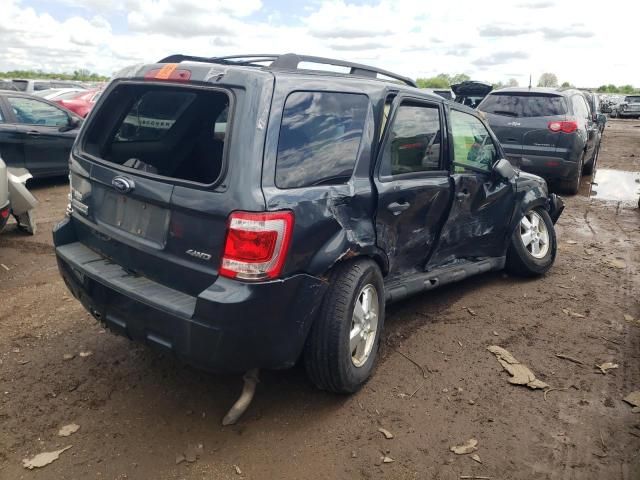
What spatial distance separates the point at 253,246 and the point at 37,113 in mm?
7827

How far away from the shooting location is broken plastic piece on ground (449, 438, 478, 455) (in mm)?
2797

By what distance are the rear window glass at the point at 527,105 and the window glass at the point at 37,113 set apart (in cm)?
725

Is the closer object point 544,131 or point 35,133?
point 35,133

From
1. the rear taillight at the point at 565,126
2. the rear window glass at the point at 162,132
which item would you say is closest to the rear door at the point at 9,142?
the rear window glass at the point at 162,132

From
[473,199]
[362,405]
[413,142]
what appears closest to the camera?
[362,405]

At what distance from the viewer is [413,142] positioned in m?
3.64

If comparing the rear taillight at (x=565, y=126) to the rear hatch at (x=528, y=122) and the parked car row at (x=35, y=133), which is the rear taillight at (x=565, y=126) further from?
the parked car row at (x=35, y=133)

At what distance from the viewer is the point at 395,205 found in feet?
11.0

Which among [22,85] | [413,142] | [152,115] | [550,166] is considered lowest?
[550,166]

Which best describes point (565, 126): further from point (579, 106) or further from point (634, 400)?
point (634, 400)

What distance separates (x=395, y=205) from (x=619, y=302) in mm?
2682

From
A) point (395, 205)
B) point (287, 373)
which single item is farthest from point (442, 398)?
point (395, 205)

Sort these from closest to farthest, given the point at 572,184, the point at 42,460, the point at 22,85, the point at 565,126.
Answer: the point at 42,460 < the point at 565,126 < the point at 572,184 < the point at 22,85

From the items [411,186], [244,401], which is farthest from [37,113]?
[244,401]
